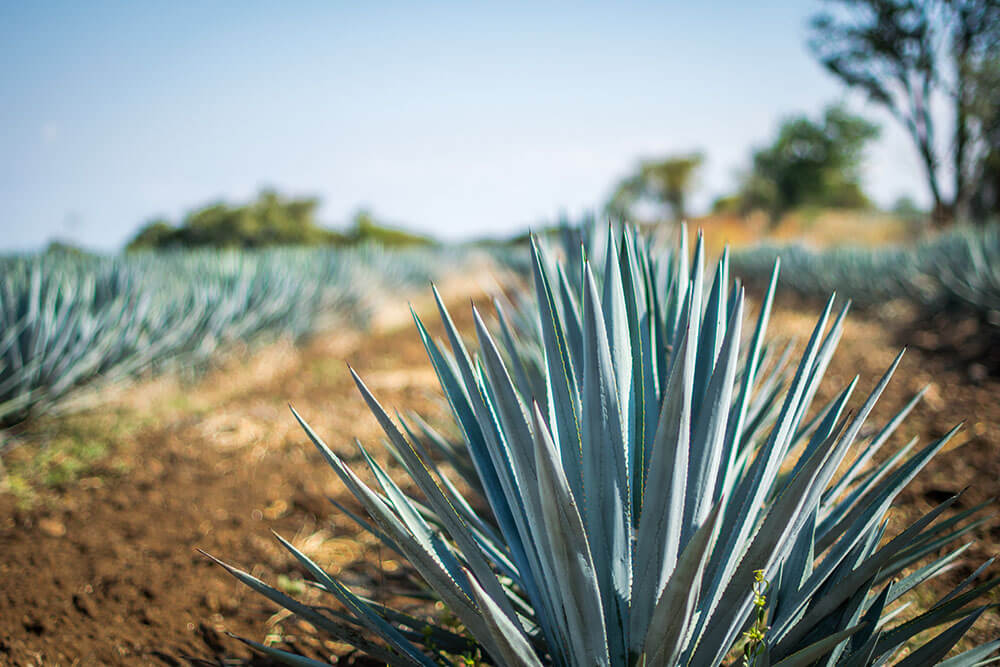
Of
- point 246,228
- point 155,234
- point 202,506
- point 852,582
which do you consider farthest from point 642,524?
point 246,228

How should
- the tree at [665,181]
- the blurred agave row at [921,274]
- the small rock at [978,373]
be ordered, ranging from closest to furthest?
the small rock at [978,373]
the blurred agave row at [921,274]
the tree at [665,181]

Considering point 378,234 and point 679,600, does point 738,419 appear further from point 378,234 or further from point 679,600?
point 378,234

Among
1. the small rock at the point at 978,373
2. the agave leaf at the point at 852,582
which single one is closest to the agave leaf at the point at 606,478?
the agave leaf at the point at 852,582

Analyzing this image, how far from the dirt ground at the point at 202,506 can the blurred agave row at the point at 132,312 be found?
12.1 inches

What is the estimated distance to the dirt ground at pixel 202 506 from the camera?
5.01 ft

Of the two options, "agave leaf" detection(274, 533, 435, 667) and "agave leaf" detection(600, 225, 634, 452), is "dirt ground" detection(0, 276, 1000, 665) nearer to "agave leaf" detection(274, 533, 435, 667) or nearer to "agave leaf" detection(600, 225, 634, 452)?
"agave leaf" detection(274, 533, 435, 667)

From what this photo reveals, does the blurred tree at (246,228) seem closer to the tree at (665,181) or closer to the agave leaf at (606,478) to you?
the agave leaf at (606,478)

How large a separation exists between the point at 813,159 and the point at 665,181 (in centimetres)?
1554

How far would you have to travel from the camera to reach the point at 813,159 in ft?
94.5

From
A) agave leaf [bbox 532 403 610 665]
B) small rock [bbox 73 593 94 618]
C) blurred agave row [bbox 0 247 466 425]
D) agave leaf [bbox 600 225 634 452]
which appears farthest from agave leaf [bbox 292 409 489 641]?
blurred agave row [bbox 0 247 466 425]

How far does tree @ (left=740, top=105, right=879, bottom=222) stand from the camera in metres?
28.0

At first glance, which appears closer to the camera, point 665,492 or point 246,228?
point 665,492

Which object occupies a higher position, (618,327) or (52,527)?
(618,327)

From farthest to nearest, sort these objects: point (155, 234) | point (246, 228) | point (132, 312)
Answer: point (246, 228), point (155, 234), point (132, 312)
